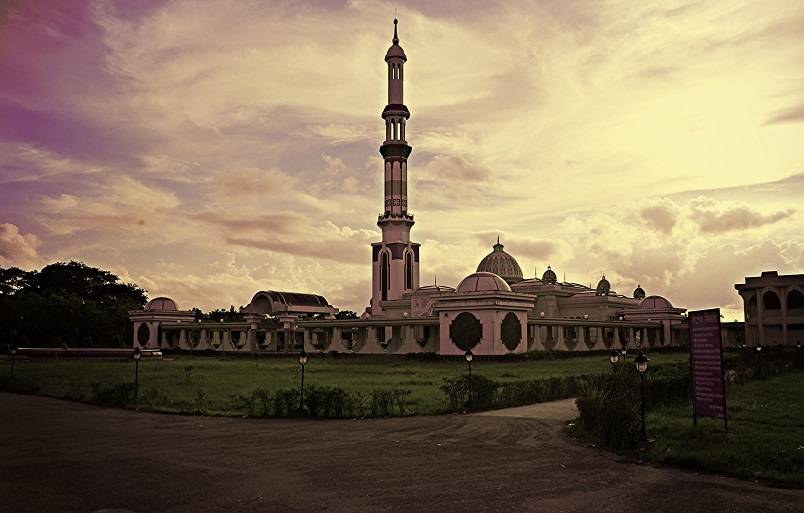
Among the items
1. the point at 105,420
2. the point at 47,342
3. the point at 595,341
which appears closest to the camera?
the point at 105,420

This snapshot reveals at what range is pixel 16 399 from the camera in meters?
29.5

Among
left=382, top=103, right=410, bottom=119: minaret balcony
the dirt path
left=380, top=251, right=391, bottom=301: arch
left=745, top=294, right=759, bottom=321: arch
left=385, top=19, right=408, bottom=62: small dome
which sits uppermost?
left=385, top=19, right=408, bottom=62: small dome

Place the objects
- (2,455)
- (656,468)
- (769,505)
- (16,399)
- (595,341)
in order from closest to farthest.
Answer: (769,505), (656,468), (2,455), (16,399), (595,341)

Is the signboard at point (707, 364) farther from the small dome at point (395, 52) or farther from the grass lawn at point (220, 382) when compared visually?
the small dome at point (395, 52)

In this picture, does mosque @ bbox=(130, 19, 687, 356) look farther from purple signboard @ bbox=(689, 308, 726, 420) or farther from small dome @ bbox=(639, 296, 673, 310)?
purple signboard @ bbox=(689, 308, 726, 420)

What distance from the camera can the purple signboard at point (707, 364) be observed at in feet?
58.2

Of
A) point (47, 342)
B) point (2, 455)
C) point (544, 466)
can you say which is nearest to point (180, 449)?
point (2, 455)

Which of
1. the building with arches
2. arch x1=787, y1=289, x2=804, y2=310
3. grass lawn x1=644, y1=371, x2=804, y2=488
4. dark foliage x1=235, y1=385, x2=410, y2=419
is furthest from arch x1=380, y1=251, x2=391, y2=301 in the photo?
grass lawn x1=644, y1=371, x2=804, y2=488

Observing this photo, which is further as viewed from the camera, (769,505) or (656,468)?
(656,468)

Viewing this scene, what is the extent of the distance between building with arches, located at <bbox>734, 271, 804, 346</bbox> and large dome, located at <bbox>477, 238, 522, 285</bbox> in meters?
26.3

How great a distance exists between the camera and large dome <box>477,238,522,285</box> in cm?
8894

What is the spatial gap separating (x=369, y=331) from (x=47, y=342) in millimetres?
42096

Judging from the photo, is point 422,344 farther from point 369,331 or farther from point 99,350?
point 99,350

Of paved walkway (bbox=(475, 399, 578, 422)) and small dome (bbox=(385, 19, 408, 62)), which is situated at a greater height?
small dome (bbox=(385, 19, 408, 62))
